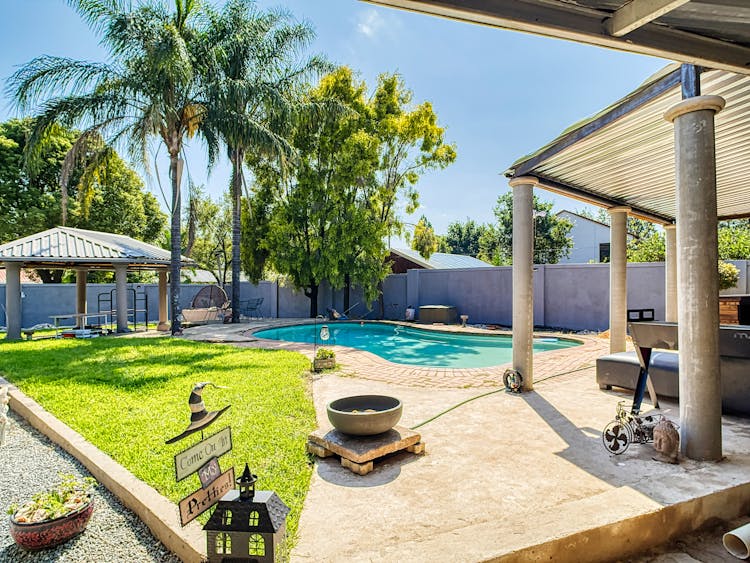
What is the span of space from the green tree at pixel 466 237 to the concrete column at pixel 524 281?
3798 centimetres

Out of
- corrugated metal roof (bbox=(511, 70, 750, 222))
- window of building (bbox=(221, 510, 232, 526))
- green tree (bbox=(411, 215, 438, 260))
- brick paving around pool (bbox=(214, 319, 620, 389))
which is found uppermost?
green tree (bbox=(411, 215, 438, 260))

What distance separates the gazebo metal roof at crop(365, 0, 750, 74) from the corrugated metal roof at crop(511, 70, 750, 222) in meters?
0.84

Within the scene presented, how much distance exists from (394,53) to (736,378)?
44.4 feet

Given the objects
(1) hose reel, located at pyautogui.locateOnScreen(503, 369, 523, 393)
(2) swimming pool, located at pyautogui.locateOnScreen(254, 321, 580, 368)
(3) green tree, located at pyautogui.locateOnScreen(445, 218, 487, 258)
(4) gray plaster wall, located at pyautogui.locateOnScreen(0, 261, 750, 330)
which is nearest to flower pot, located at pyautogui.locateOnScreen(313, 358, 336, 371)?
(1) hose reel, located at pyautogui.locateOnScreen(503, 369, 523, 393)

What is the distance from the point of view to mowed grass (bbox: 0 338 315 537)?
10.9 ft

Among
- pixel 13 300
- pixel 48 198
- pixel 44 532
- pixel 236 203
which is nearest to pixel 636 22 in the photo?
pixel 44 532

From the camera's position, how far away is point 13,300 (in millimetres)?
11297

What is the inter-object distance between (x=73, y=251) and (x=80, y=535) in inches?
452

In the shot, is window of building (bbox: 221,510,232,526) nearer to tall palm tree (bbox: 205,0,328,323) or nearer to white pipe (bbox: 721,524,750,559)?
white pipe (bbox: 721,524,750,559)

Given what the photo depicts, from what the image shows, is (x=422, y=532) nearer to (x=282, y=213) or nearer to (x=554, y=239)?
(x=282, y=213)

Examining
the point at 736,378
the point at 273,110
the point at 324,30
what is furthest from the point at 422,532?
the point at 324,30

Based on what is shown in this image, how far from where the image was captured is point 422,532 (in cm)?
241

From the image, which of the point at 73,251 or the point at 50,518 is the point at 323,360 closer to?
the point at 50,518

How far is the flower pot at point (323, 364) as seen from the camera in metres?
7.07
